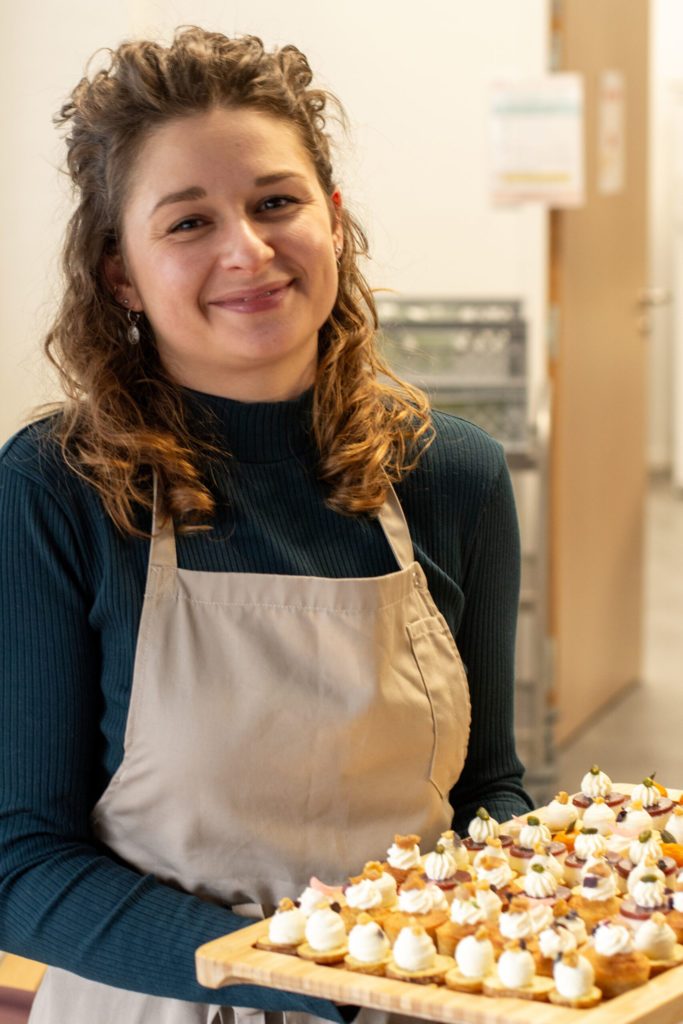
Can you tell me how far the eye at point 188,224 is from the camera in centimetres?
143

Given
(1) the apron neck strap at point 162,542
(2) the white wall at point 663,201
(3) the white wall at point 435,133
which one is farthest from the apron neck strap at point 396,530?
(2) the white wall at point 663,201

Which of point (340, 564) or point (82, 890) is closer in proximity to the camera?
point (82, 890)

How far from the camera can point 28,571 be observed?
1403 mm

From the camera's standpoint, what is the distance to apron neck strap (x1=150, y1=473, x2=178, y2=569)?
1.43m

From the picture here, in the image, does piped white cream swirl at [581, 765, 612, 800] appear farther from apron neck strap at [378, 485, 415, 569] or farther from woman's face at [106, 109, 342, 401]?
woman's face at [106, 109, 342, 401]

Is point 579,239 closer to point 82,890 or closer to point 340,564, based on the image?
point 340,564

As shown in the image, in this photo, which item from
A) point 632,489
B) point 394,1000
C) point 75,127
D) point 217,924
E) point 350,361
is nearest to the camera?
point 394,1000

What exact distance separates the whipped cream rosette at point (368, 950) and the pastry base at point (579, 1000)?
132 millimetres

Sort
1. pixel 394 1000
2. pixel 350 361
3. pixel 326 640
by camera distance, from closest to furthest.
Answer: pixel 394 1000 < pixel 326 640 < pixel 350 361

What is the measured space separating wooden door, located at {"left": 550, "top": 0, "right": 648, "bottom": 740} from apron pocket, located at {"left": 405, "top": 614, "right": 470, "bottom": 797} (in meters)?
2.83

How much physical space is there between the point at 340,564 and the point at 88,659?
27 centimetres

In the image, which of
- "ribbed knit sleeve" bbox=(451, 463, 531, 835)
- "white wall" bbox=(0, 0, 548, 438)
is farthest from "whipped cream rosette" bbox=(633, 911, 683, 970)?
"white wall" bbox=(0, 0, 548, 438)

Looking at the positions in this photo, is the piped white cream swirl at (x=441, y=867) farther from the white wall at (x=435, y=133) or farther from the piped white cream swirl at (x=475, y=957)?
the white wall at (x=435, y=133)

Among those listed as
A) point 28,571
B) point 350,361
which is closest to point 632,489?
point 350,361
